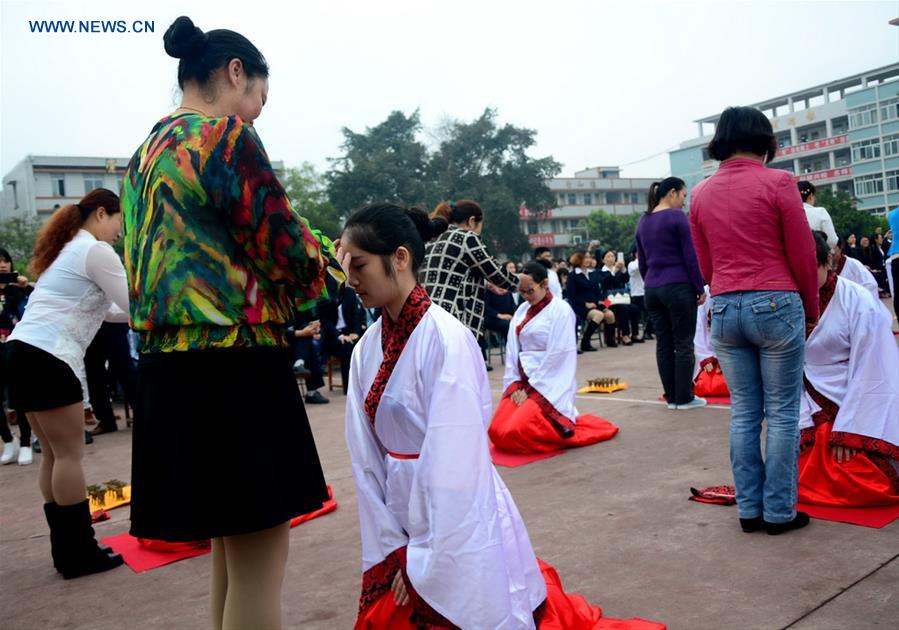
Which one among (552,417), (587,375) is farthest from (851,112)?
(552,417)

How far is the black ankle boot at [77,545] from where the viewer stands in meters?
3.60

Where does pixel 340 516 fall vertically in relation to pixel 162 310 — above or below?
below

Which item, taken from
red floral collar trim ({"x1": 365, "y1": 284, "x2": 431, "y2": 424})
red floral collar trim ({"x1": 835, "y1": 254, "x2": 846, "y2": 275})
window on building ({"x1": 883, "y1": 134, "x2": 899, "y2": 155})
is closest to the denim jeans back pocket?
red floral collar trim ({"x1": 365, "y1": 284, "x2": 431, "y2": 424})

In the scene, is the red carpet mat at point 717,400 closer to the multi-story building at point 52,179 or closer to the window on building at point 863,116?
the multi-story building at point 52,179

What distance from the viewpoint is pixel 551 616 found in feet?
7.95

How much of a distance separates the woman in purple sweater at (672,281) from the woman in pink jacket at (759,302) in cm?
256

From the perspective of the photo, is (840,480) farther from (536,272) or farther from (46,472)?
(46,472)

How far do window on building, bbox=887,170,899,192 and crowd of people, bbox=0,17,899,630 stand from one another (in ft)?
199

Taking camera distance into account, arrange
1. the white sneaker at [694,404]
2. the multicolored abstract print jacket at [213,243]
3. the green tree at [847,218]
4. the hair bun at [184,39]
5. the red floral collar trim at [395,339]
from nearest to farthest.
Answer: the multicolored abstract print jacket at [213,243] → the hair bun at [184,39] → the red floral collar trim at [395,339] → the white sneaker at [694,404] → the green tree at [847,218]

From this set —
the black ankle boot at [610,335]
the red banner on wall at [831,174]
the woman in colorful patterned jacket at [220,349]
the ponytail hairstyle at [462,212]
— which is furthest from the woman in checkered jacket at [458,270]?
the red banner on wall at [831,174]

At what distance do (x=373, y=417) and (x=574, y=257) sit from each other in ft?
35.5

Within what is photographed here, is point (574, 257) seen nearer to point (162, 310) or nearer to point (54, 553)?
point (54, 553)

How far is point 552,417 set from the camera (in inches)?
215

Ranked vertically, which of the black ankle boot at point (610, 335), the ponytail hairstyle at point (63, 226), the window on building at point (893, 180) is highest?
the window on building at point (893, 180)
